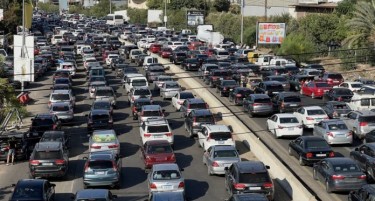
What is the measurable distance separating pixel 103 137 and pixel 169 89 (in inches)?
694

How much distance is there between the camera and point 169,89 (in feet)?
169

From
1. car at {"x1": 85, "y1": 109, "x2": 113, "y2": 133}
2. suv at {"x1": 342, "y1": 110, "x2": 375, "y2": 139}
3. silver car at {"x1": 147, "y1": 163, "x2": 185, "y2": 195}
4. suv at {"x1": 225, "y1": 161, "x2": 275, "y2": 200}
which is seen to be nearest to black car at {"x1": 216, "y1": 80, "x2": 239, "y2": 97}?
car at {"x1": 85, "y1": 109, "x2": 113, "y2": 133}

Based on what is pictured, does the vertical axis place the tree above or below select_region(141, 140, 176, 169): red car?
above

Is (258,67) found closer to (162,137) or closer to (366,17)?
(366,17)

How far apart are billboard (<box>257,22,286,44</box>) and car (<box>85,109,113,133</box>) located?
4656 cm

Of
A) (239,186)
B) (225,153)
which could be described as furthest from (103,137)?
(239,186)

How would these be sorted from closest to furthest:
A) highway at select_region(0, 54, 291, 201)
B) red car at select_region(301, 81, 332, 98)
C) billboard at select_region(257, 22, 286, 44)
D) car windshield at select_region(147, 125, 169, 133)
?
1. highway at select_region(0, 54, 291, 201)
2. car windshield at select_region(147, 125, 169, 133)
3. red car at select_region(301, 81, 332, 98)
4. billboard at select_region(257, 22, 286, 44)

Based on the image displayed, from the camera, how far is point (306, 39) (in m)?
80.3

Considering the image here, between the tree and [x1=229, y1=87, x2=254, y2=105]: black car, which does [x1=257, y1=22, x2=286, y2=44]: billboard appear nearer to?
[x1=229, y1=87, x2=254, y2=105]: black car

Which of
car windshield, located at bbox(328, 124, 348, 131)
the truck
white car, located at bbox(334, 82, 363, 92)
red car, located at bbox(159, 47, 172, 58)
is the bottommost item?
car windshield, located at bbox(328, 124, 348, 131)

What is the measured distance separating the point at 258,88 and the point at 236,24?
193ft

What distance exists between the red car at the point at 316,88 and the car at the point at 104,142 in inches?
783

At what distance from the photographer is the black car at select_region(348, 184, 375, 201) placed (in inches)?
912

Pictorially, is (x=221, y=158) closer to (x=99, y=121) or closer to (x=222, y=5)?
(x=99, y=121)
